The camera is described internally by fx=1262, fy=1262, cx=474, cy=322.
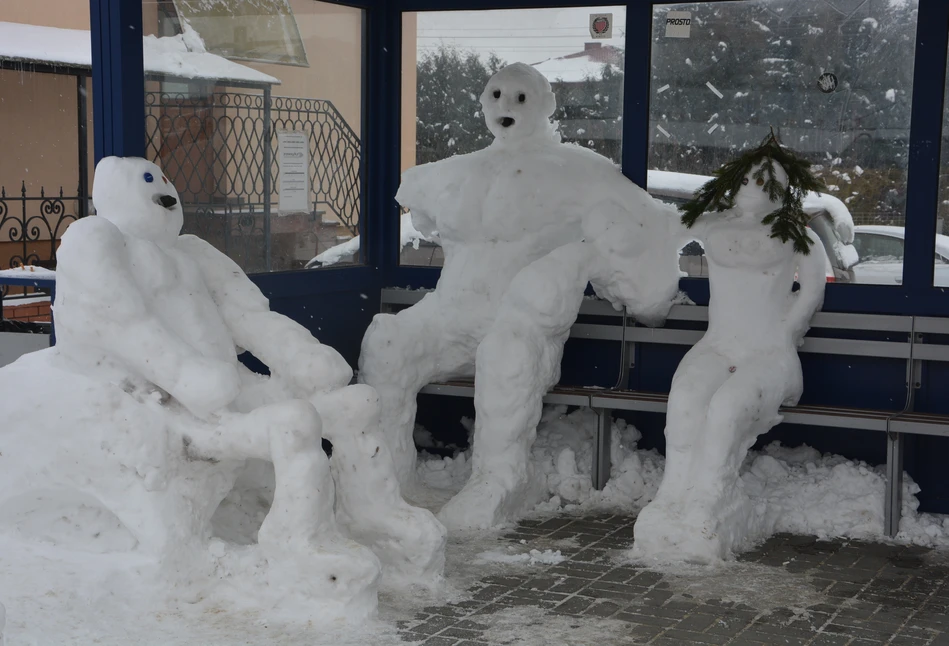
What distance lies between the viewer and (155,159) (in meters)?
6.00

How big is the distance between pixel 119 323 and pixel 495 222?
2.54 meters

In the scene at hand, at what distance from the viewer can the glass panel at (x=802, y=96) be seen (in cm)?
660

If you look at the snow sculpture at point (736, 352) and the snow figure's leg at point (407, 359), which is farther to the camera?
the snow figure's leg at point (407, 359)

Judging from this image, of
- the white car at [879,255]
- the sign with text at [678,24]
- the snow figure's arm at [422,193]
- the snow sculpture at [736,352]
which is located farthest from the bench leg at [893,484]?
the snow figure's arm at [422,193]

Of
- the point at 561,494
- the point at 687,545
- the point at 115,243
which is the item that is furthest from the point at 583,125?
the point at 115,243

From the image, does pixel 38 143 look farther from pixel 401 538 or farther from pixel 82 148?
pixel 401 538

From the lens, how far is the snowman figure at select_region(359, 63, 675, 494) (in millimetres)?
6680

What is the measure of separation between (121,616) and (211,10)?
3172 mm

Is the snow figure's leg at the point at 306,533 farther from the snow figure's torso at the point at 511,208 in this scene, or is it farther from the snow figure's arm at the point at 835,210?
the snow figure's arm at the point at 835,210

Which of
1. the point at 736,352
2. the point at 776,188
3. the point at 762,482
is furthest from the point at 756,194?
the point at 762,482

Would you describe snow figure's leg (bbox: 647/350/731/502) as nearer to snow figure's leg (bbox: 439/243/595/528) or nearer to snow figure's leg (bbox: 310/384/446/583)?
snow figure's leg (bbox: 439/243/595/528)

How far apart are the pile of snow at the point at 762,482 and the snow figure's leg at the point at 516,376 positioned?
30 cm

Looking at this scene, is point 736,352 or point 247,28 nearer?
point 736,352

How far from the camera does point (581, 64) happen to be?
284 inches
